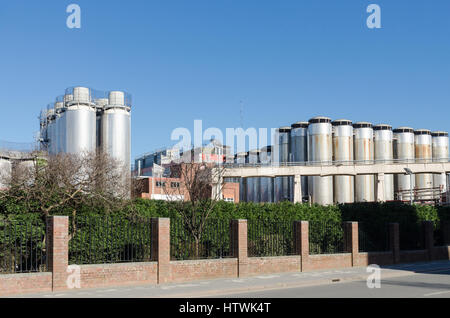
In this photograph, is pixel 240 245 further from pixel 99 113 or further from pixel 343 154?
pixel 343 154

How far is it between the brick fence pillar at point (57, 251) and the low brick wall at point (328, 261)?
1131cm

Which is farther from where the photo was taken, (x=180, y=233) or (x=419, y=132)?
(x=419, y=132)

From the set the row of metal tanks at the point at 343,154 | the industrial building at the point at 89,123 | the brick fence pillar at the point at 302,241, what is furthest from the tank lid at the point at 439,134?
the brick fence pillar at the point at 302,241

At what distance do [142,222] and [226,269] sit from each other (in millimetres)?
3777

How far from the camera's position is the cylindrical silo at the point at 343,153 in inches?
2842

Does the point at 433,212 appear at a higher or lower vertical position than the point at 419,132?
lower

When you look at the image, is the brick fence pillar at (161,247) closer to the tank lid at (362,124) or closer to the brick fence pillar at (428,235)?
the brick fence pillar at (428,235)

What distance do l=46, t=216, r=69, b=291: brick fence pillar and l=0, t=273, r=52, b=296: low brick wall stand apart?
0.22 metres

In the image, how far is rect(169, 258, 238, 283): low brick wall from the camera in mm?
19548

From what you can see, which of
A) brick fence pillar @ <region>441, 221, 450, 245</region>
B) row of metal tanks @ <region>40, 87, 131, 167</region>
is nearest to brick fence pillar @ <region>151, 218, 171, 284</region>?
brick fence pillar @ <region>441, 221, 450, 245</region>

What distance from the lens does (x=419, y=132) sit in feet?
279
